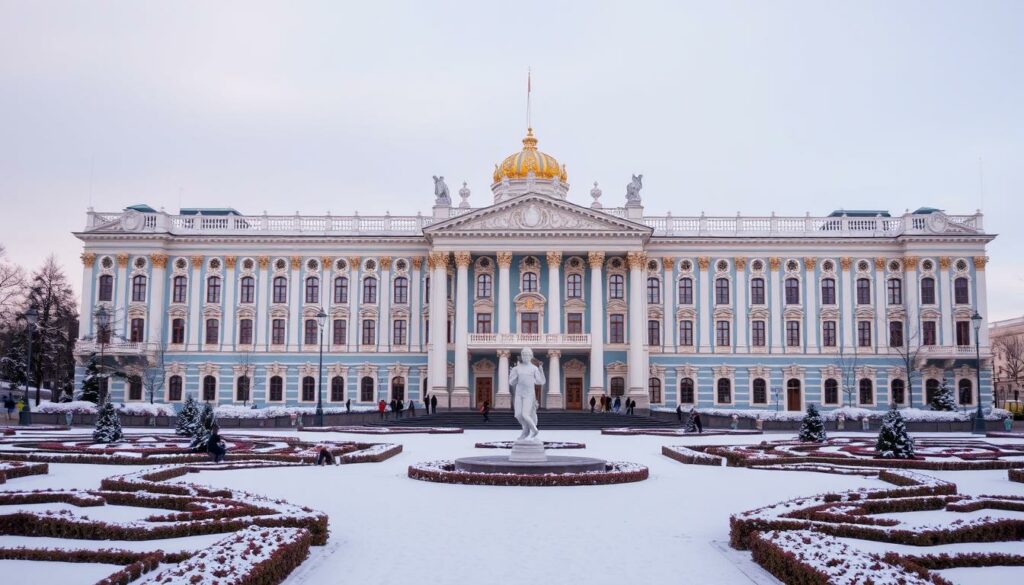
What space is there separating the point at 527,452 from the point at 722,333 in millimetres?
40822

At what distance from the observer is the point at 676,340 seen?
6022 cm

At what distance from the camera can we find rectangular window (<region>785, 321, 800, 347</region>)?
60062 millimetres

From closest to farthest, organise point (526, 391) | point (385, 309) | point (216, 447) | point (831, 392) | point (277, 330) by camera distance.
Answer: point (526, 391), point (216, 447), point (831, 392), point (385, 309), point (277, 330)

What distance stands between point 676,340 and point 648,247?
6.17m

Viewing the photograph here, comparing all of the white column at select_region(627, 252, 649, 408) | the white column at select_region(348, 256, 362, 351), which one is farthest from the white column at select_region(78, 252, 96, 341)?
the white column at select_region(627, 252, 649, 408)

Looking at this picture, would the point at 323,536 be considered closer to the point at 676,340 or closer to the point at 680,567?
the point at 680,567

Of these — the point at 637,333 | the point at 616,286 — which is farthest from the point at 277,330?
the point at 637,333

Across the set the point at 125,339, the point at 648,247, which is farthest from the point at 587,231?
the point at 125,339

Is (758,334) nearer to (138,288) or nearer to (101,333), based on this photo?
(101,333)

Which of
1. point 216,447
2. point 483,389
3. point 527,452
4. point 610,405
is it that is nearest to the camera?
point 527,452

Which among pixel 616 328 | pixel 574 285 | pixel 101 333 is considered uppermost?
pixel 574 285

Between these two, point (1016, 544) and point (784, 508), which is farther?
point (784, 508)

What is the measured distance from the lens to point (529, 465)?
68.1 feet

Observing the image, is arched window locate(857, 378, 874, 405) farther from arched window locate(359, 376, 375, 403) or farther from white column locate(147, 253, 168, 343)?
white column locate(147, 253, 168, 343)
